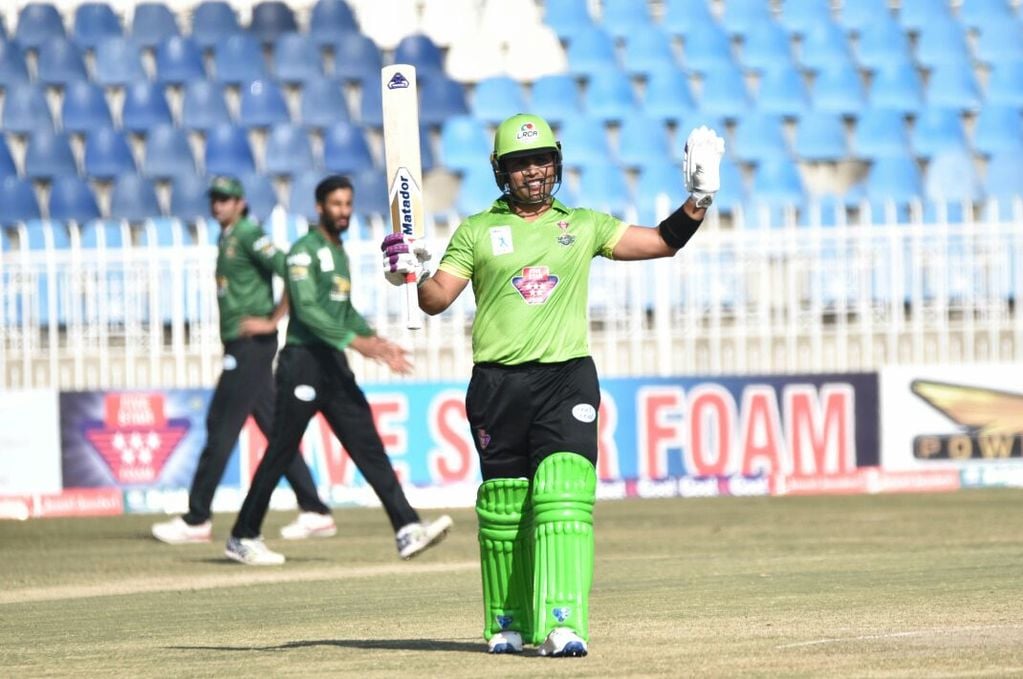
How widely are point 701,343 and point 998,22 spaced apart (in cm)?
811

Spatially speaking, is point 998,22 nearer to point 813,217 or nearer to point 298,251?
point 813,217

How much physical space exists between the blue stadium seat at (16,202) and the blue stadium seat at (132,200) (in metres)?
0.88

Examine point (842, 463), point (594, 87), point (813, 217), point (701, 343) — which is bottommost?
point (842, 463)

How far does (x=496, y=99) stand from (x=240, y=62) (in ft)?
10.1

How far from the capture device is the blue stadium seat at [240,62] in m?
23.1

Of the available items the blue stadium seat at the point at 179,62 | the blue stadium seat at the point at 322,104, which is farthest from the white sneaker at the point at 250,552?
the blue stadium seat at the point at 179,62

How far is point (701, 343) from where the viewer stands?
57.9ft

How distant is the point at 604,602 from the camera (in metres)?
8.37

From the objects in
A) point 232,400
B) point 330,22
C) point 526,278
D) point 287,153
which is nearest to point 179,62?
point 330,22

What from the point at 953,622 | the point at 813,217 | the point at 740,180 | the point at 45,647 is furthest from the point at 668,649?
the point at 740,180

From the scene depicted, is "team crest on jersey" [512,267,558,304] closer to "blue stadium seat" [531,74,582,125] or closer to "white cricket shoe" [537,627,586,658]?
"white cricket shoe" [537,627,586,658]

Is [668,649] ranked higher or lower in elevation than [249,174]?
lower

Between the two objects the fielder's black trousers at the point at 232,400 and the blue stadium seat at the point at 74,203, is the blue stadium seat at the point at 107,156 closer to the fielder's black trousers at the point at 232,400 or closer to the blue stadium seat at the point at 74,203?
the blue stadium seat at the point at 74,203

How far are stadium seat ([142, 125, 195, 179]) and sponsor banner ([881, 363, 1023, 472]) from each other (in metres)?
8.94
